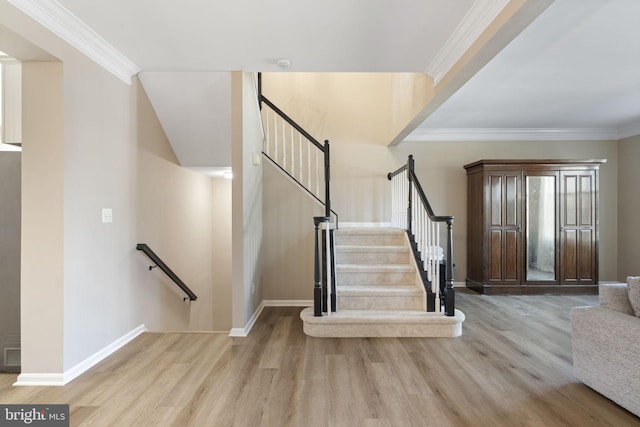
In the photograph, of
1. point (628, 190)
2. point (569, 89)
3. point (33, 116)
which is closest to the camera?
point (33, 116)

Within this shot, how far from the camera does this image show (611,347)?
190cm

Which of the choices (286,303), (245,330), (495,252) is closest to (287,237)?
(286,303)

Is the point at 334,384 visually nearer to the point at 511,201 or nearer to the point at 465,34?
the point at 465,34

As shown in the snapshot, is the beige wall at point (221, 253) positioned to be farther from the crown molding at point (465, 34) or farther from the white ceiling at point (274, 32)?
the crown molding at point (465, 34)

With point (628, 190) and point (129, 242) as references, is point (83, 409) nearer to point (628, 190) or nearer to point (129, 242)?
point (129, 242)

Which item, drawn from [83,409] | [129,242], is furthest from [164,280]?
[83,409]

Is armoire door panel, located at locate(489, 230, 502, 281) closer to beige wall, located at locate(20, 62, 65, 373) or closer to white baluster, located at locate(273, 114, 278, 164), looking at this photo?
white baluster, located at locate(273, 114, 278, 164)

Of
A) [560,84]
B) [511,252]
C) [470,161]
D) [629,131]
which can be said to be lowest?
[511,252]

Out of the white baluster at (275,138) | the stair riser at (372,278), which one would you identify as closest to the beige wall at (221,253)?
the white baluster at (275,138)

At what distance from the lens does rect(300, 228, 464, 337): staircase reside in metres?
3.01

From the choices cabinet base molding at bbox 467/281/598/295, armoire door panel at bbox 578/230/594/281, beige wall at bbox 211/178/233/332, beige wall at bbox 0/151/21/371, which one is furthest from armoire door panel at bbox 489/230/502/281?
beige wall at bbox 0/151/21/371

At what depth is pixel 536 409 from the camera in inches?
74.0

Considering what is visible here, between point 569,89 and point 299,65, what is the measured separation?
3.09 metres

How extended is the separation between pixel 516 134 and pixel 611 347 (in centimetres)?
412
